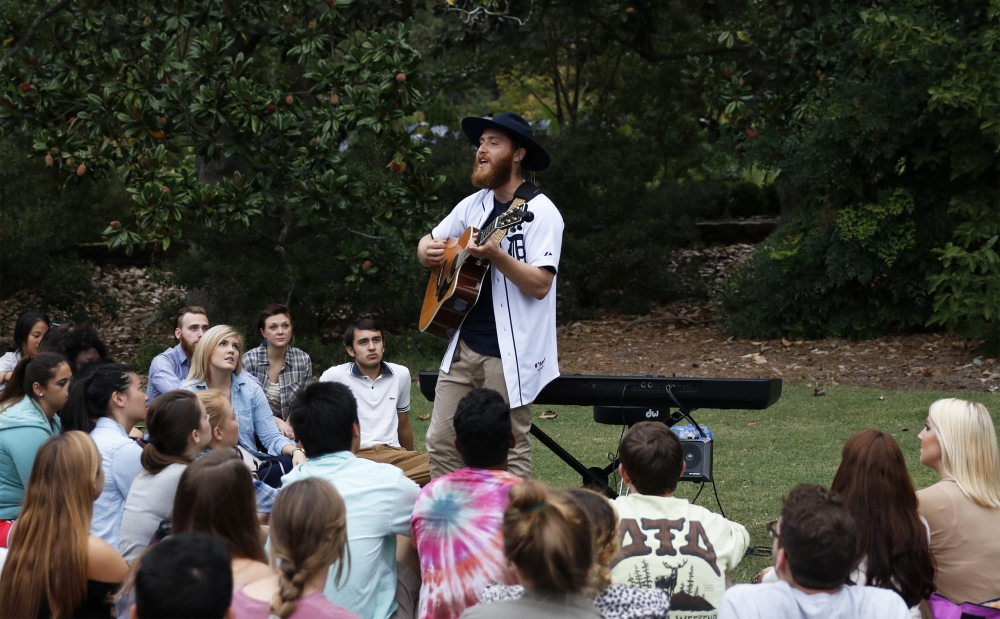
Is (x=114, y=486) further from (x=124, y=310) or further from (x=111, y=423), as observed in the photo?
(x=124, y=310)

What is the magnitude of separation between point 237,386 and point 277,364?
933 mm

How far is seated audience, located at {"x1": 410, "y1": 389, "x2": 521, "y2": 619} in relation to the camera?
3.36 m

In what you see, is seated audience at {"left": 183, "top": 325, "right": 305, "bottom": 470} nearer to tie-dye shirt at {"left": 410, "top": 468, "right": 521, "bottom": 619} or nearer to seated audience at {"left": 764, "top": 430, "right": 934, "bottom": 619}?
tie-dye shirt at {"left": 410, "top": 468, "right": 521, "bottom": 619}

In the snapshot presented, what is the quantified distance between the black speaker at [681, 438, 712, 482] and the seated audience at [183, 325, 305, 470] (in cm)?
198

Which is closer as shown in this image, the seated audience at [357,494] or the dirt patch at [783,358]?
A: the seated audience at [357,494]

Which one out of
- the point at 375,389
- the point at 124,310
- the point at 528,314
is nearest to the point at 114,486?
the point at 528,314

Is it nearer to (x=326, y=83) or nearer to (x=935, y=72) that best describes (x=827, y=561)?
(x=326, y=83)

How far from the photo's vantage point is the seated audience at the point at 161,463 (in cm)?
378

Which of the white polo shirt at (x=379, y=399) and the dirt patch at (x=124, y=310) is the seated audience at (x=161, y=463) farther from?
the dirt patch at (x=124, y=310)

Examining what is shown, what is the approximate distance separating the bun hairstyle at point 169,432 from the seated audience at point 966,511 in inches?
102

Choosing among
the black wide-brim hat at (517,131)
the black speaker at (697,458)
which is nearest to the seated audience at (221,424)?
the black wide-brim hat at (517,131)

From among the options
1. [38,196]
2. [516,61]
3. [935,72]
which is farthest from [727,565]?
[516,61]

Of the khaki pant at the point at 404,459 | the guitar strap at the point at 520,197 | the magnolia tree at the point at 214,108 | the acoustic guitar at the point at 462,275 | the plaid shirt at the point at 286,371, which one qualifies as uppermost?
the magnolia tree at the point at 214,108

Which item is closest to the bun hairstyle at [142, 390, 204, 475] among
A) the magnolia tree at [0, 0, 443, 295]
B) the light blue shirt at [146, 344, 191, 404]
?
the light blue shirt at [146, 344, 191, 404]
